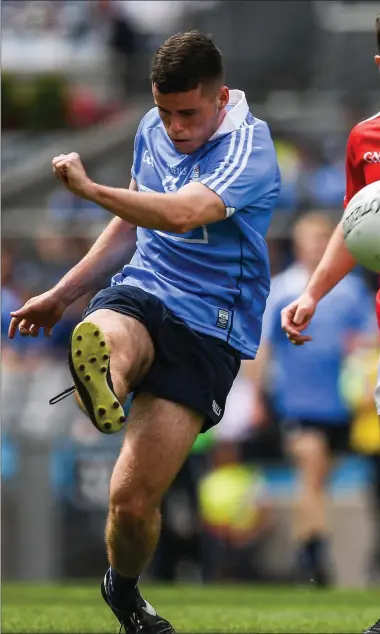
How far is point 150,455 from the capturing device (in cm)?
641

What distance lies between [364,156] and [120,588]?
2.09 m

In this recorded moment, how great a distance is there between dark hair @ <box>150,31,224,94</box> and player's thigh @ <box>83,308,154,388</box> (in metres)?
0.92

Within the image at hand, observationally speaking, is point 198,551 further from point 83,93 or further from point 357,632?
point 83,93

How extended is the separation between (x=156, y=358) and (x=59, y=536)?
7.42 meters

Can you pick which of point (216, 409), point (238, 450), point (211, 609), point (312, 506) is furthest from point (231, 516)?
point (216, 409)

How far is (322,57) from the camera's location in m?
26.3

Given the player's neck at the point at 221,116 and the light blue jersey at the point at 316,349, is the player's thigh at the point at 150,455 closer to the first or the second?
the player's neck at the point at 221,116

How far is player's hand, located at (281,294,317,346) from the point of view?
22.2 ft

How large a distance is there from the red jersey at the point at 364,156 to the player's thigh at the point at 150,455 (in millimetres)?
1018

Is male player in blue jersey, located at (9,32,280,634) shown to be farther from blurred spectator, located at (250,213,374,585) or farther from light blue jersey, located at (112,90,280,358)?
blurred spectator, located at (250,213,374,585)

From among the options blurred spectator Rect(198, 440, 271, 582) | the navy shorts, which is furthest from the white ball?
blurred spectator Rect(198, 440, 271, 582)

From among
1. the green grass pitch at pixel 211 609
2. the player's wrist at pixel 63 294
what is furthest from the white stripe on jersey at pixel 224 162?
the green grass pitch at pixel 211 609

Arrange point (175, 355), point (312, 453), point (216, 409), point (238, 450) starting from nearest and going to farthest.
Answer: point (175, 355) < point (216, 409) < point (312, 453) < point (238, 450)

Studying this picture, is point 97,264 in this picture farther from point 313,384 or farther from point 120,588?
point 313,384
